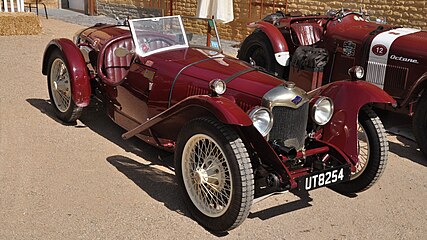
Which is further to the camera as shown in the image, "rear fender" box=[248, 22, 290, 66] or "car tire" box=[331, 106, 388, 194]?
"rear fender" box=[248, 22, 290, 66]

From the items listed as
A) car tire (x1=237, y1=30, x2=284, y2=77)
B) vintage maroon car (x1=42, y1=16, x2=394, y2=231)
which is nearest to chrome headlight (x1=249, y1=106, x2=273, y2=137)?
vintage maroon car (x1=42, y1=16, x2=394, y2=231)

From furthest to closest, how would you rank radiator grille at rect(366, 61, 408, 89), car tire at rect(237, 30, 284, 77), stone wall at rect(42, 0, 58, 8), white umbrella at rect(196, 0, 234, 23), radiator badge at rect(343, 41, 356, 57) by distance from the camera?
stone wall at rect(42, 0, 58, 8)
white umbrella at rect(196, 0, 234, 23)
car tire at rect(237, 30, 284, 77)
radiator badge at rect(343, 41, 356, 57)
radiator grille at rect(366, 61, 408, 89)

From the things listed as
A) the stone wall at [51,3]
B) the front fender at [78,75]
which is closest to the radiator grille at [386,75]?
the front fender at [78,75]

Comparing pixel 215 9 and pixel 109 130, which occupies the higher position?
pixel 215 9

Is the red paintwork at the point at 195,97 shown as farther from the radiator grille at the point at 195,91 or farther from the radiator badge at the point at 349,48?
the radiator badge at the point at 349,48

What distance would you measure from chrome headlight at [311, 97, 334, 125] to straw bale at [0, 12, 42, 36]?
1012 centimetres

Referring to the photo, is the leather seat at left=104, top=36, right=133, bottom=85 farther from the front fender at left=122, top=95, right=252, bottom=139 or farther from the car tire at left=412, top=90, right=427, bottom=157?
the car tire at left=412, top=90, right=427, bottom=157

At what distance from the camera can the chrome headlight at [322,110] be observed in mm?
4266

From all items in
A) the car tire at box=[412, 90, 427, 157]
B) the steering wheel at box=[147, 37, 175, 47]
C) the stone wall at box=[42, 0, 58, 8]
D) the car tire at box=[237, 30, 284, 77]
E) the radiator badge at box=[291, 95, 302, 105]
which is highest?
the steering wheel at box=[147, 37, 175, 47]

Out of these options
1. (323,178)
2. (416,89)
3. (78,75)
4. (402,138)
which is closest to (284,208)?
(323,178)

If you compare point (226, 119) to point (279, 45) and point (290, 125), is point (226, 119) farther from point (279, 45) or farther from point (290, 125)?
point (279, 45)

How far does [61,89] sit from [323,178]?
3.41m

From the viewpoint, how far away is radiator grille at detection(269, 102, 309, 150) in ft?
13.2

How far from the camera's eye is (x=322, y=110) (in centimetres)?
430
